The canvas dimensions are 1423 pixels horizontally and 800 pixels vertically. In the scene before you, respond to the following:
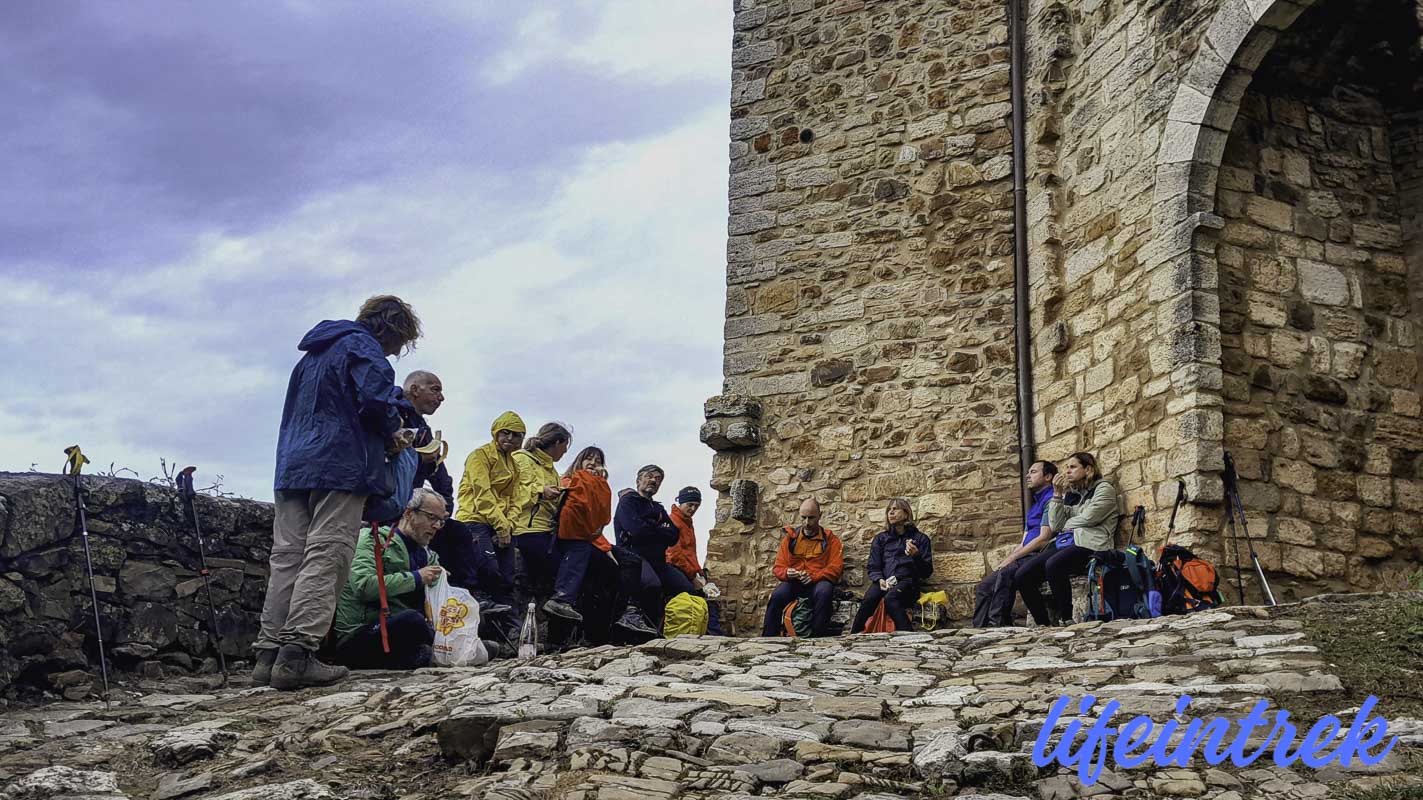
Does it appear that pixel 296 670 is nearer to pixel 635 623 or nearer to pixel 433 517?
pixel 433 517

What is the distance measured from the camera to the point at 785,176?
11.6 m

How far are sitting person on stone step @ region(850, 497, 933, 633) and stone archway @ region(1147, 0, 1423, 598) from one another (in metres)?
1.83

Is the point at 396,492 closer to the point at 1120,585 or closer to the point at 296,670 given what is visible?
the point at 296,670

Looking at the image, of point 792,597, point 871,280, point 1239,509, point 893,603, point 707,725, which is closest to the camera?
point 707,725

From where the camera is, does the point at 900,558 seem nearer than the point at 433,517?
No

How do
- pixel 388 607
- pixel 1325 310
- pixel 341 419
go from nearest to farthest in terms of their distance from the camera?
pixel 341 419, pixel 388 607, pixel 1325 310

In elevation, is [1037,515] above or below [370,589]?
above

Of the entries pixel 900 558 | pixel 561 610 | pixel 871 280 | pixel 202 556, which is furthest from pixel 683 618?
pixel 871 280

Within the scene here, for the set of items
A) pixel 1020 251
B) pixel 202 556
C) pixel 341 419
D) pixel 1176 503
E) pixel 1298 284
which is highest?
pixel 1020 251

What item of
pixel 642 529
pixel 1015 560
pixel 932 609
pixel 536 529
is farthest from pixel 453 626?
pixel 932 609

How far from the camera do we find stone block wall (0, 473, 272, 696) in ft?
22.8

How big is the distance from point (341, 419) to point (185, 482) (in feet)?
4.52

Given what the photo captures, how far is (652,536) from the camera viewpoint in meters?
9.32

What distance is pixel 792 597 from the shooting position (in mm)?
9930
